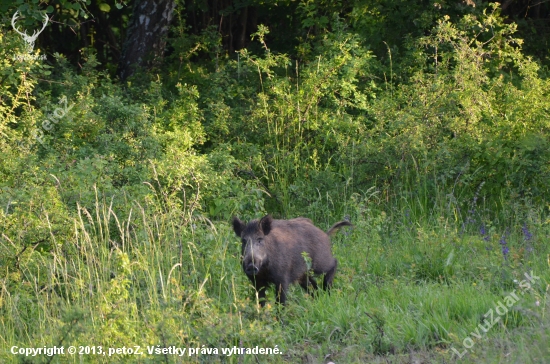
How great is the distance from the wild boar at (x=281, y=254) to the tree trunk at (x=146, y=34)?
280 inches

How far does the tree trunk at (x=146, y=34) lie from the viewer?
13.7 meters

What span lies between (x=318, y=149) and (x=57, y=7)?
19.7 ft

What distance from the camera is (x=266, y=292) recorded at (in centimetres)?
710

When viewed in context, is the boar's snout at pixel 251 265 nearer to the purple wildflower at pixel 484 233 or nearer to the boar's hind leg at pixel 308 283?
the boar's hind leg at pixel 308 283

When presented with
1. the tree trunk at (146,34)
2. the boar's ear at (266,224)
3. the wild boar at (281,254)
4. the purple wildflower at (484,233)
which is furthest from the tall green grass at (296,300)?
the tree trunk at (146,34)

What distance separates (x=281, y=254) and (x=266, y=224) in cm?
34

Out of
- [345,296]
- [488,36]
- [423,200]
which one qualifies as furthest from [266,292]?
[488,36]

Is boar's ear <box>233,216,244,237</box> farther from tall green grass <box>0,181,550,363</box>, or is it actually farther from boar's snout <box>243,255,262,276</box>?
boar's snout <box>243,255,262,276</box>

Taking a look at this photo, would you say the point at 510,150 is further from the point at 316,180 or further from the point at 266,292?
the point at 266,292

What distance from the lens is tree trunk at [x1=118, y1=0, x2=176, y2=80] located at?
1368 cm

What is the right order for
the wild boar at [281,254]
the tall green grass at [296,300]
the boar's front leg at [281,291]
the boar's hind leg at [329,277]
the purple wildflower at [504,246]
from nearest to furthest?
1. the tall green grass at [296,300]
2. the wild boar at [281,254]
3. the boar's front leg at [281,291]
4. the boar's hind leg at [329,277]
5. the purple wildflower at [504,246]

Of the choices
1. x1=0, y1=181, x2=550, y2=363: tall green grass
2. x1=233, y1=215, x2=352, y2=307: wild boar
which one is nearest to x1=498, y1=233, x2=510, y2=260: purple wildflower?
x1=0, y1=181, x2=550, y2=363: tall green grass

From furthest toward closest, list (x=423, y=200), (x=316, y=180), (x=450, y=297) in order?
(x=316, y=180) → (x=423, y=200) → (x=450, y=297)

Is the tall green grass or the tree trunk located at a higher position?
the tree trunk
